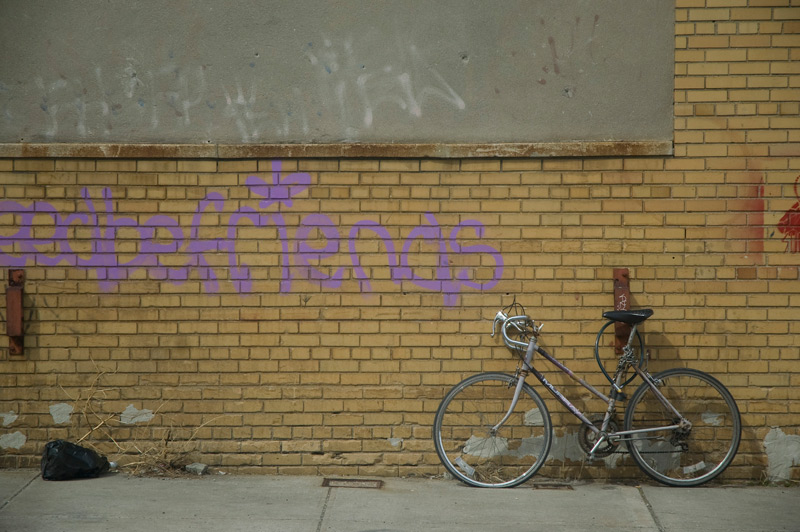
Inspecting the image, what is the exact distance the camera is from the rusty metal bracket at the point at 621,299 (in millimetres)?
5266

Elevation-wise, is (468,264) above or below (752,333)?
above

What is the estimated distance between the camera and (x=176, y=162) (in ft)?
17.6

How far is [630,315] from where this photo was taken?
5039mm

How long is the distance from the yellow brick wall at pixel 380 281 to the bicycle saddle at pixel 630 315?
0.27m

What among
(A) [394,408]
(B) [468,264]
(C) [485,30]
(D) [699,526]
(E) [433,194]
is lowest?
(D) [699,526]

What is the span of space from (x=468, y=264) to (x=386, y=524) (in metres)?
1.80

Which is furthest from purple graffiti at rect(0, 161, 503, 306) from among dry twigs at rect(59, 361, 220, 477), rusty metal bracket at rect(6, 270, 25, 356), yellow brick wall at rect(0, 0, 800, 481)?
dry twigs at rect(59, 361, 220, 477)

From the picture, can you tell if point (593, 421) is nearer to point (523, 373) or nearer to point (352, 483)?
point (523, 373)

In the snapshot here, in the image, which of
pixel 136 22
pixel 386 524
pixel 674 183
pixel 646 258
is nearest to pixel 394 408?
pixel 386 524

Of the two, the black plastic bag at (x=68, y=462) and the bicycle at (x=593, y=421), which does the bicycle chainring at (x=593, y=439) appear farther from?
the black plastic bag at (x=68, y=462)

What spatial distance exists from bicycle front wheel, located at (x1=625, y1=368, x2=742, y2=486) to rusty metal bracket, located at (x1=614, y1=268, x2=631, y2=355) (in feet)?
1.18

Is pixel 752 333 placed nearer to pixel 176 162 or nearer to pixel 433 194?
pixel 433 194

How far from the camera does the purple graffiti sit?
17.6 feet

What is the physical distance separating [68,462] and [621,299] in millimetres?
3773
